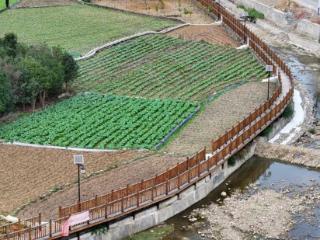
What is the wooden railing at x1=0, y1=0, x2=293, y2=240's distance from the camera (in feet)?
102

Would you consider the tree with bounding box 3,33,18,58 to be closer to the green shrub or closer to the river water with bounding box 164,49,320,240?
the river water with bounding box 164,49,320,240

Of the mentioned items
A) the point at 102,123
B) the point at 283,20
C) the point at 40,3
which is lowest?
the point at 283,20

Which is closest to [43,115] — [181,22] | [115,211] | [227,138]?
[227,138]

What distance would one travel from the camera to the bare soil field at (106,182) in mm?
33531

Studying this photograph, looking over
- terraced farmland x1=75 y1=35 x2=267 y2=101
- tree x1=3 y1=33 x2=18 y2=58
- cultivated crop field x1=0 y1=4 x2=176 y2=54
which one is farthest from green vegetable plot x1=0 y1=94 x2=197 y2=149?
cultivated crop field x1=0 y1=4 x2=176 y2=54

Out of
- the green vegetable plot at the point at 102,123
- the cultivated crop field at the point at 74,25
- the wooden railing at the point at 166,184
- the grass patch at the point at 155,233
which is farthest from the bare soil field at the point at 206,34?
the grass patch at the point at 155,233

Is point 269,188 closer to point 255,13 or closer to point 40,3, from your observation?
point 40,3

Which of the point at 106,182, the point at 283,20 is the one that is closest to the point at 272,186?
the point at 106,182

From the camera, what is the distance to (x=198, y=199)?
3734cm

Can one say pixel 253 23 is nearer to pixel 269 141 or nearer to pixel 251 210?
pixel 269 141

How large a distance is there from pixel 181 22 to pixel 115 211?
40653 millimetres

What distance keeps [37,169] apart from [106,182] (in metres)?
3.61

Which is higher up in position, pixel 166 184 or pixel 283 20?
pixel 166 184

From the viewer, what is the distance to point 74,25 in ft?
A: 226
